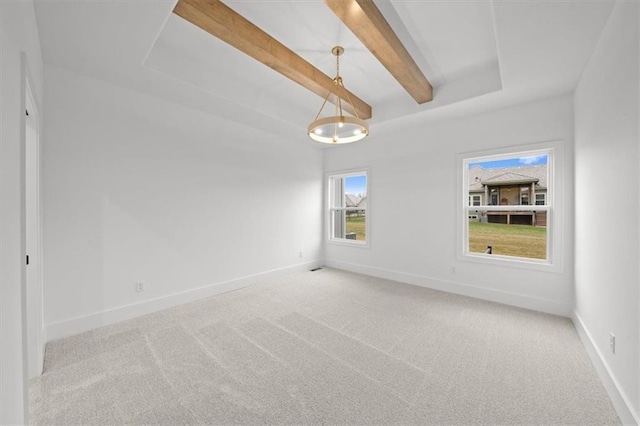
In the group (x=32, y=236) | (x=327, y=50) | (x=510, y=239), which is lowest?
(x=510, y=239)

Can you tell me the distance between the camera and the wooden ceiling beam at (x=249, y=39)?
1.93 metres

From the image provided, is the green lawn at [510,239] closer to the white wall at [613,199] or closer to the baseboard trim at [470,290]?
the baseboard trim at [470,290]

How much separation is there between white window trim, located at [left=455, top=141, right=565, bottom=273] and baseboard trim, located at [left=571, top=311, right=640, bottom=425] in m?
0.89

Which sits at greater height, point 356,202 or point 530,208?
point 356,202

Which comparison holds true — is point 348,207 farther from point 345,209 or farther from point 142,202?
point 142,202

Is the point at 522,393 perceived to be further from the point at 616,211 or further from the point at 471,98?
the point at 471,98

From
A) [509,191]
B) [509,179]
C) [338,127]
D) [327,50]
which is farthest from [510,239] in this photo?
[327,50]

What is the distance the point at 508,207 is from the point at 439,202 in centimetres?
87

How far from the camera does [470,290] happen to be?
3.70 metres

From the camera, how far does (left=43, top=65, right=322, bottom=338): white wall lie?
8.25ft

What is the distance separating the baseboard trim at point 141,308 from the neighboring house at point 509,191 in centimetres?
352

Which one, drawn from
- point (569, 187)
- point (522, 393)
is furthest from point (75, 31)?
point (569, 187)

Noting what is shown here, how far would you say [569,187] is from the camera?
3004mm

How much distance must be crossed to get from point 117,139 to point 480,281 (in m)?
4.91
